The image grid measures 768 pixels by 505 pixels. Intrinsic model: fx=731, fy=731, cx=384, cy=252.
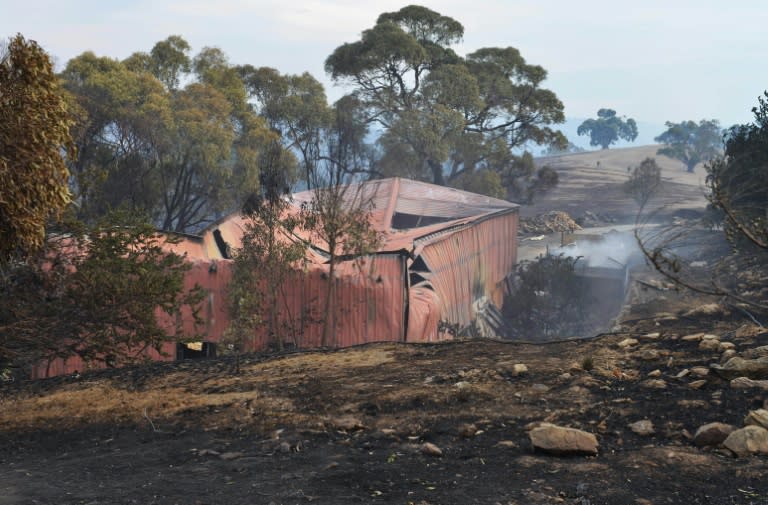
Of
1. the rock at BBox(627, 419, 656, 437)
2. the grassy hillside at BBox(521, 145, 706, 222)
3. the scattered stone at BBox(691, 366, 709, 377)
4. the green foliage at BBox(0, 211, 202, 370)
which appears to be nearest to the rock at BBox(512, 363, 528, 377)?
the scattered stone at BBox(691, 366, 709, 377)

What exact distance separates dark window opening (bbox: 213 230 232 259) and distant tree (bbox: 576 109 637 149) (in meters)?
115

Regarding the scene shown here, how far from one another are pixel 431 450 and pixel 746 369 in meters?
3.53

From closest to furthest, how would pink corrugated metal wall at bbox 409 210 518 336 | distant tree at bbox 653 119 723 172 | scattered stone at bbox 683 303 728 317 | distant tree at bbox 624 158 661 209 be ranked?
1. scattered stone at bbox 683 303 728 317
2. pink corrugated metal wall at bbox 409 210 518 336
3. distant tree at bbox 624 158 661 209
4. distant tree at bbox 653 119 723 172

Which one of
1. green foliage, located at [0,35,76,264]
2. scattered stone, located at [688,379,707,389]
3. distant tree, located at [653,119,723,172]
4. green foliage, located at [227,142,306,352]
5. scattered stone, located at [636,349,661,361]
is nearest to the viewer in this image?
green foliage, located at [0,35,76,264]

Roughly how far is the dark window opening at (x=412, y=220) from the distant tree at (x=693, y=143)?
53.8 meters

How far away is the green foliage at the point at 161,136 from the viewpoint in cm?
3038

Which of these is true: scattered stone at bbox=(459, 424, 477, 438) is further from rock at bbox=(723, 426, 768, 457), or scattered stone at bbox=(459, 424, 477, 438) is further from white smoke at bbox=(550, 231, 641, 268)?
Result: white smoke at bbox=(550, 231, 641, 268)

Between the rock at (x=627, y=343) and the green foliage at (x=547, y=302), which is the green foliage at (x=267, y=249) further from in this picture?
the green foliage at (x=547, y=302)

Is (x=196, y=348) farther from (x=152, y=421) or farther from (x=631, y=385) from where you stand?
(x=631, y=385)

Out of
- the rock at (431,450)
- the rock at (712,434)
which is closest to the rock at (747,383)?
the rock at (712,434)

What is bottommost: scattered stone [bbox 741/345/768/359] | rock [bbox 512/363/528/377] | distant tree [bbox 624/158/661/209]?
rock [bbox 512/363/528/377]

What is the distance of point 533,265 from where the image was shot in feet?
96.6

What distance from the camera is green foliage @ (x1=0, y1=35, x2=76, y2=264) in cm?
705

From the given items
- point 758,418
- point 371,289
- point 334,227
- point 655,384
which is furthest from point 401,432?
point 371,289
